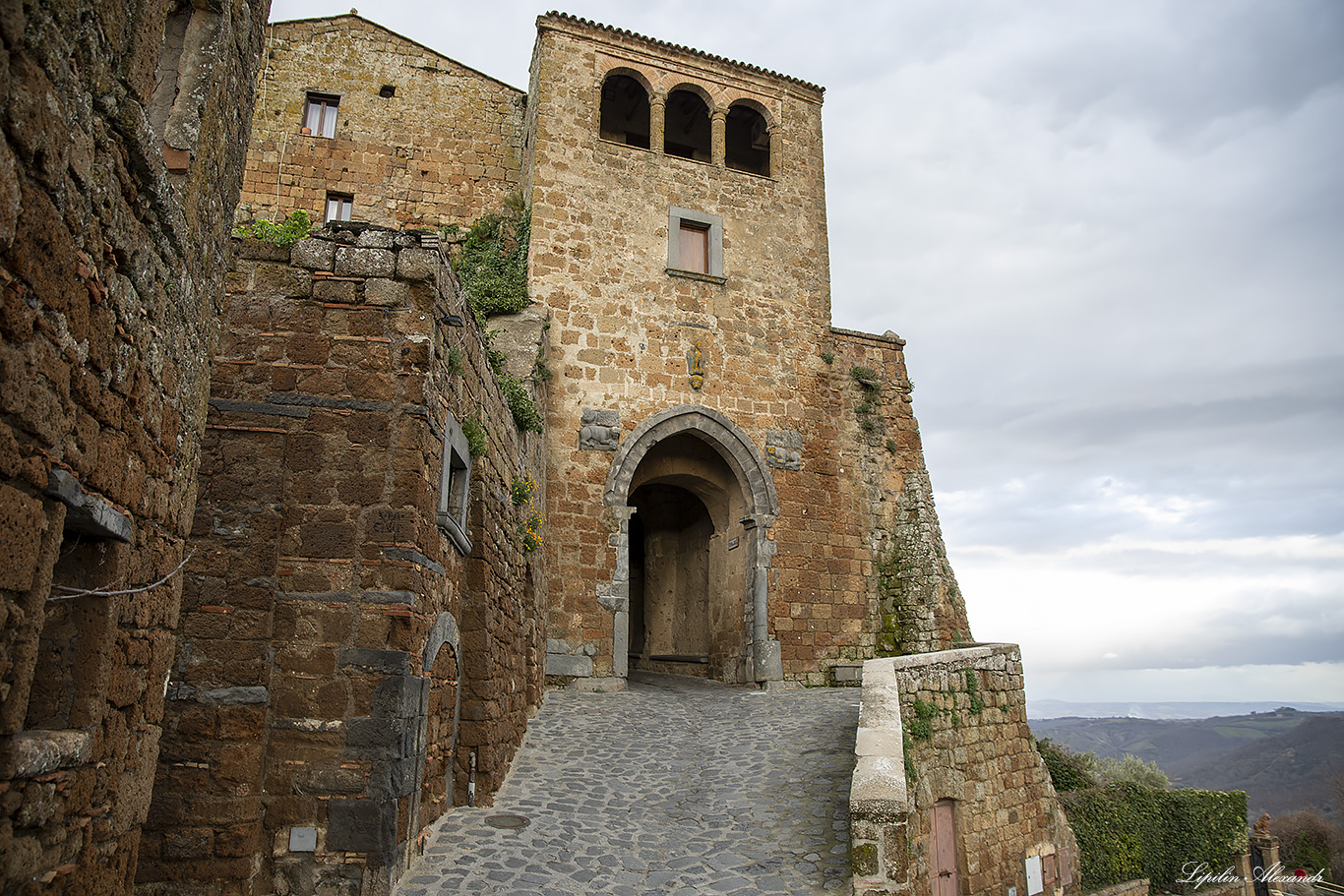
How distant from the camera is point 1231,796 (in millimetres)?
17703

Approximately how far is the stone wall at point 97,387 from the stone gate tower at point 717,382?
9409 millimetres

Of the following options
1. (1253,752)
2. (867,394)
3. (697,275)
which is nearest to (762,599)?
(867,394)

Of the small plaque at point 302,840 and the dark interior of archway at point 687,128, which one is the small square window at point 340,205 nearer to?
the dark interior of archway at point 687,128

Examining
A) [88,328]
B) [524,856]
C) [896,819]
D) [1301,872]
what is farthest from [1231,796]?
[88,328]

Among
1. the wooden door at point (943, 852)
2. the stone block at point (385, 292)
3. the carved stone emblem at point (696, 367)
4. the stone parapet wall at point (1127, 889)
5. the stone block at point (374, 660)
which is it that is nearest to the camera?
the stone block at point (374, 660)

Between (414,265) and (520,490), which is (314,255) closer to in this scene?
(414,265)

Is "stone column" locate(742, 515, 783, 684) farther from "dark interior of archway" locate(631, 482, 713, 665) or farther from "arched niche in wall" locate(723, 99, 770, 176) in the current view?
"arched niche in wall" locate(723, 99, 770, 176)

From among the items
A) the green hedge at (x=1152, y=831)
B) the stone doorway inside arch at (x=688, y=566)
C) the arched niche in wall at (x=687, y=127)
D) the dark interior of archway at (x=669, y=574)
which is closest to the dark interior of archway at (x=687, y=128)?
the arched niche in wall at (x=687, y=127)

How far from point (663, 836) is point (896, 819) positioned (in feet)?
6.23

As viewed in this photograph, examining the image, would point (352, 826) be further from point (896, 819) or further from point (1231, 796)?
point (1231, 796)

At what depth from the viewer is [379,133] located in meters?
15.8

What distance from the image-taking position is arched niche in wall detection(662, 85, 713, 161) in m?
17.4

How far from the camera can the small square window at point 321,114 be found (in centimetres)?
1554

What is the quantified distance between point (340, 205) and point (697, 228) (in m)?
6.33
